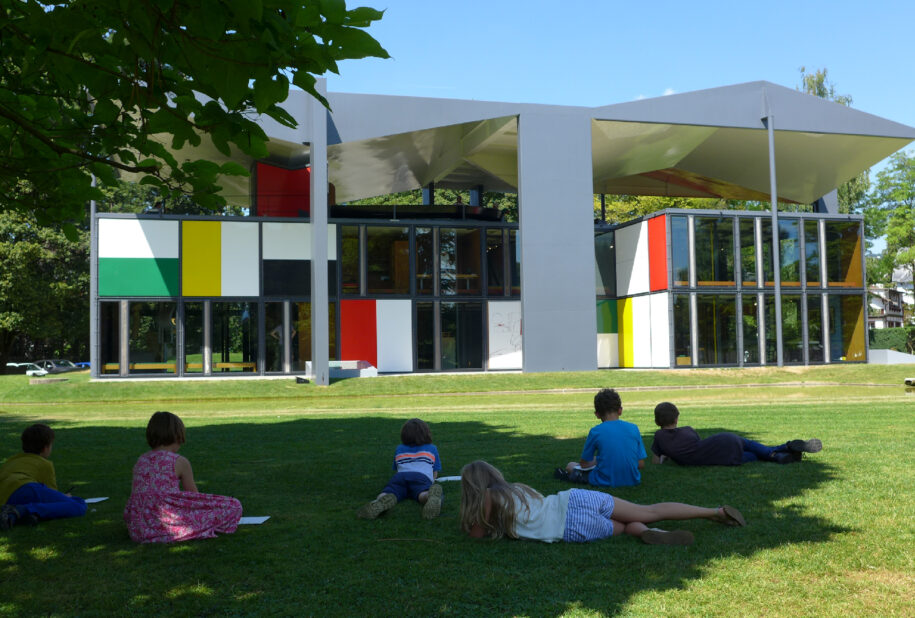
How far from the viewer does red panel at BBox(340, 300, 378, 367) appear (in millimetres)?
30953

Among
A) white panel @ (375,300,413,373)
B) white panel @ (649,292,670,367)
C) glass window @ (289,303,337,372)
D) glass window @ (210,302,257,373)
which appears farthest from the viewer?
white panel @ (649,292,670,367)

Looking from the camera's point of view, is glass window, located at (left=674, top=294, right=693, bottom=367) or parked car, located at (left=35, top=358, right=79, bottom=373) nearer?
glass window, located at (left=674, top=294, right=693, bottom=367)

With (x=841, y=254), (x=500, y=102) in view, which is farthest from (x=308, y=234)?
(x=841, y=254)

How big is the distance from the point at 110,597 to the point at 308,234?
2677 centimetres

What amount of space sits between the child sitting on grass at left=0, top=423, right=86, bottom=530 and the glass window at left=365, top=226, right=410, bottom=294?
81.6 feet

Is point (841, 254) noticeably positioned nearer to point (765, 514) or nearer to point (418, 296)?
point (418, 296)

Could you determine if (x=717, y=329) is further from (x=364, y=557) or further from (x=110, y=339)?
(x=364, y=557)

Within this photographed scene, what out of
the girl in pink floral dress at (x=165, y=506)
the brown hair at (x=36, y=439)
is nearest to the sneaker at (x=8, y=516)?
the brown hair at (x=36, y=439)

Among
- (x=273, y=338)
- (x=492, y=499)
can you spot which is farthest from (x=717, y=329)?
(x=492, y=499)

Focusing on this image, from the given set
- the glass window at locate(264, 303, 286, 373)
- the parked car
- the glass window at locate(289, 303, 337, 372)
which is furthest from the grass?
the parked car

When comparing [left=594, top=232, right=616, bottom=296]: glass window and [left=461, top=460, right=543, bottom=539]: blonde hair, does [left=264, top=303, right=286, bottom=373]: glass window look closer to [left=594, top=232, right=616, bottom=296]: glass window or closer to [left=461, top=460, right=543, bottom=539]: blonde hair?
[left=594, top=232, right=616, bottom=296]: glass window

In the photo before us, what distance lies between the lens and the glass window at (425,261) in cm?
3216

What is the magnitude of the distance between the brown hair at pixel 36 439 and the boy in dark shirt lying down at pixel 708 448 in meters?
5.46

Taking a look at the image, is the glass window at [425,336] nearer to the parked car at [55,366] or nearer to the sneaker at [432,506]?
the sneaker at [432,506]
